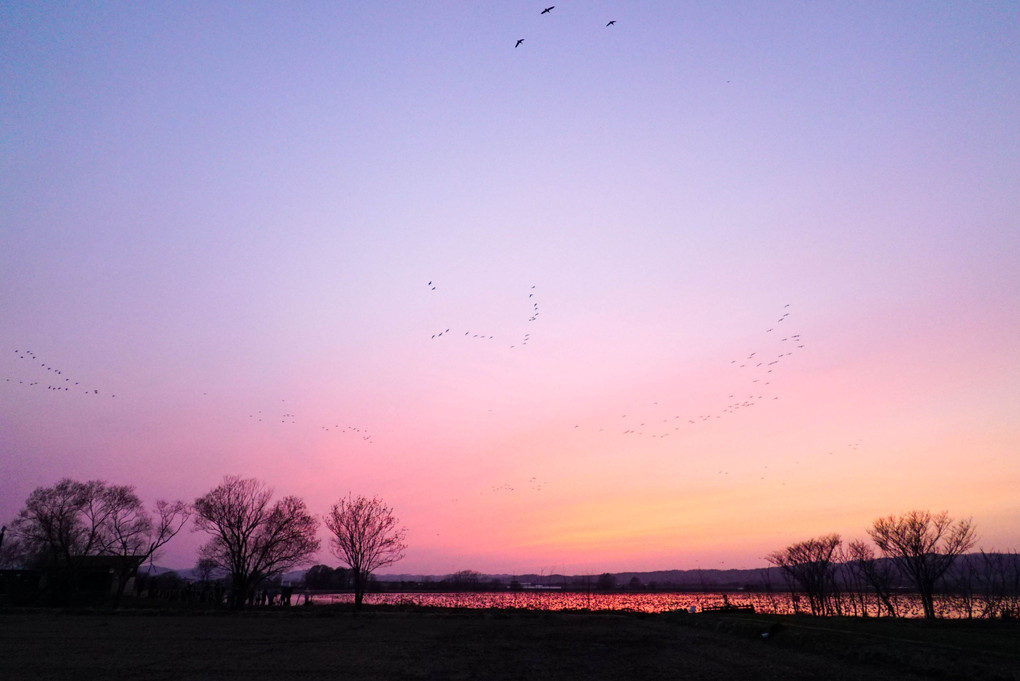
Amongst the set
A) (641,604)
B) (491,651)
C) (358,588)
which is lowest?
(641,604)

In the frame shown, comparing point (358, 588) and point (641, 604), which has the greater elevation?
point (358, 588)

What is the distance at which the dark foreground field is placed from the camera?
824 inches

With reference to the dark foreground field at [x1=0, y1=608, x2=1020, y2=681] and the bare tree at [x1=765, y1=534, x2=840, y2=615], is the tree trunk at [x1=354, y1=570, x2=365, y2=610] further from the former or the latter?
the bare tree at [x1=765, y1=534, x2=840, y2=615]

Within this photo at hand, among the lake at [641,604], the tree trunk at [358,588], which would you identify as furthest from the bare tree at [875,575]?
the tree trunk at [358,588]

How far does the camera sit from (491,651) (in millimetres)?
28359

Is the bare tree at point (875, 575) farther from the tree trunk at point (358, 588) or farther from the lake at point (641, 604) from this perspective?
the tree trunk at point (358, 588)

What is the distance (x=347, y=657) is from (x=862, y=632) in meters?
24.1

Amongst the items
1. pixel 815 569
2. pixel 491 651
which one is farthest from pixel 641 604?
pixel 491 651

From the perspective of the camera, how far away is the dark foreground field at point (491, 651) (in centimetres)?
2092

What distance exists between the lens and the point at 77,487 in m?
68.4

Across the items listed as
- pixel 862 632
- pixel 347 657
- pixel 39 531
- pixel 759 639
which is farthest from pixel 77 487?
pixel 862 632

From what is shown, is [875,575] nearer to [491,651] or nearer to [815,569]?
[815,569]

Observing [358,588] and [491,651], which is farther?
[358,588]

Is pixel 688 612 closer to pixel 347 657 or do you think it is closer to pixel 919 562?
pixel 919 562
